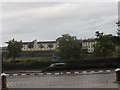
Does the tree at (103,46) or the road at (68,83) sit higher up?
the tree at (103,46)

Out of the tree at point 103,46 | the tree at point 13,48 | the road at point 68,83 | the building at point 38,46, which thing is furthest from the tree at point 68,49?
the building at point 38,46

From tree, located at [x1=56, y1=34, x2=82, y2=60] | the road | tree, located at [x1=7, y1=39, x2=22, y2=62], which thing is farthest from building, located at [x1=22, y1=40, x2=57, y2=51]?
the road

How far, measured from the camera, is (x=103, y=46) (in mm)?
49125

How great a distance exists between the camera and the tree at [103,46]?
1921 inches

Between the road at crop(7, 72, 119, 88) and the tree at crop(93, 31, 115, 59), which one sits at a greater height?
the tree at crop(93, 31, 115, 59)

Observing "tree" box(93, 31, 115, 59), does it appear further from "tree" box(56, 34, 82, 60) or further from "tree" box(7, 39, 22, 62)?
"tree" box(7, 39, 22, 62)

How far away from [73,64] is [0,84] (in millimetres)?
24363

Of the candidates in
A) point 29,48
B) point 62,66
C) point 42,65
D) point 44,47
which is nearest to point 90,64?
point 62,66

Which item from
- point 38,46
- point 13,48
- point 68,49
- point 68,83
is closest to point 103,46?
point 68,49

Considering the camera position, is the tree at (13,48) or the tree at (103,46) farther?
the tree at (13,48)

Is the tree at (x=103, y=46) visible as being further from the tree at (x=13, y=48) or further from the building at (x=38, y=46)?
the building at (x=38, y=46)

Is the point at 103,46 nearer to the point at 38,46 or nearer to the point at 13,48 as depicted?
the point at 13,48

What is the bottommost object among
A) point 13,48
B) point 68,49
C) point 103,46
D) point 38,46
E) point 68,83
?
point 68,83

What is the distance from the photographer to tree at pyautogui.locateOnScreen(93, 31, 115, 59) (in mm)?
48791
